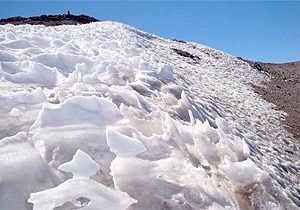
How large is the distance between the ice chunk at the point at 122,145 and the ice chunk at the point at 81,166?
481 mm

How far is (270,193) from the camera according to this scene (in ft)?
19.0

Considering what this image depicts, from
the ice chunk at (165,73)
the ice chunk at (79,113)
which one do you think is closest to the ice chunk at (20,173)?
the ice chunk at (79,113)

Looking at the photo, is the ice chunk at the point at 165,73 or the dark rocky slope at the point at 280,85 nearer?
the ice chunk at the point at 165,73

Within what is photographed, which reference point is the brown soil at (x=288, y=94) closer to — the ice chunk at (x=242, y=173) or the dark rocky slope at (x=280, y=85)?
the dark rocky slope at (x=280, y=85)

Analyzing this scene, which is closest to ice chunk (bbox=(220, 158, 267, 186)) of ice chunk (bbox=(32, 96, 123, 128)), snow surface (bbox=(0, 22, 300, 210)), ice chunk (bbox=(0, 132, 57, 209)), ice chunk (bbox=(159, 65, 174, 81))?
snow surface (bbox=(0, 22, 300, 210))

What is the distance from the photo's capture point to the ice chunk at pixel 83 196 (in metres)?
3.69

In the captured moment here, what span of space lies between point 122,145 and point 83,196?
1.12 m

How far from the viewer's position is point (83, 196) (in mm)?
3848

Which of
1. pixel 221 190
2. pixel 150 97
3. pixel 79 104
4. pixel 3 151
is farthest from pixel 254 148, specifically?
pixel 3 151

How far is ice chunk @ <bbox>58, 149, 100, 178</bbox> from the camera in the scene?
13.8 ft

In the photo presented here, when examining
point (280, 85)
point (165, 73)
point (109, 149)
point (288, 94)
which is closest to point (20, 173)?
point (109, 149)

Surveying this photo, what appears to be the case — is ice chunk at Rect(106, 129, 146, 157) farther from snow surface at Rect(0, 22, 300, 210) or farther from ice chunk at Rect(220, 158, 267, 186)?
ice chunk at Rect(220, 158, 267, 186)

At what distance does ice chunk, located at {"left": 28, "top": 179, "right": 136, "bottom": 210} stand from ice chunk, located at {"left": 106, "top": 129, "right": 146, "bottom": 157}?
2.39 feet

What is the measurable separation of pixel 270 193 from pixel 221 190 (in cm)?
108
